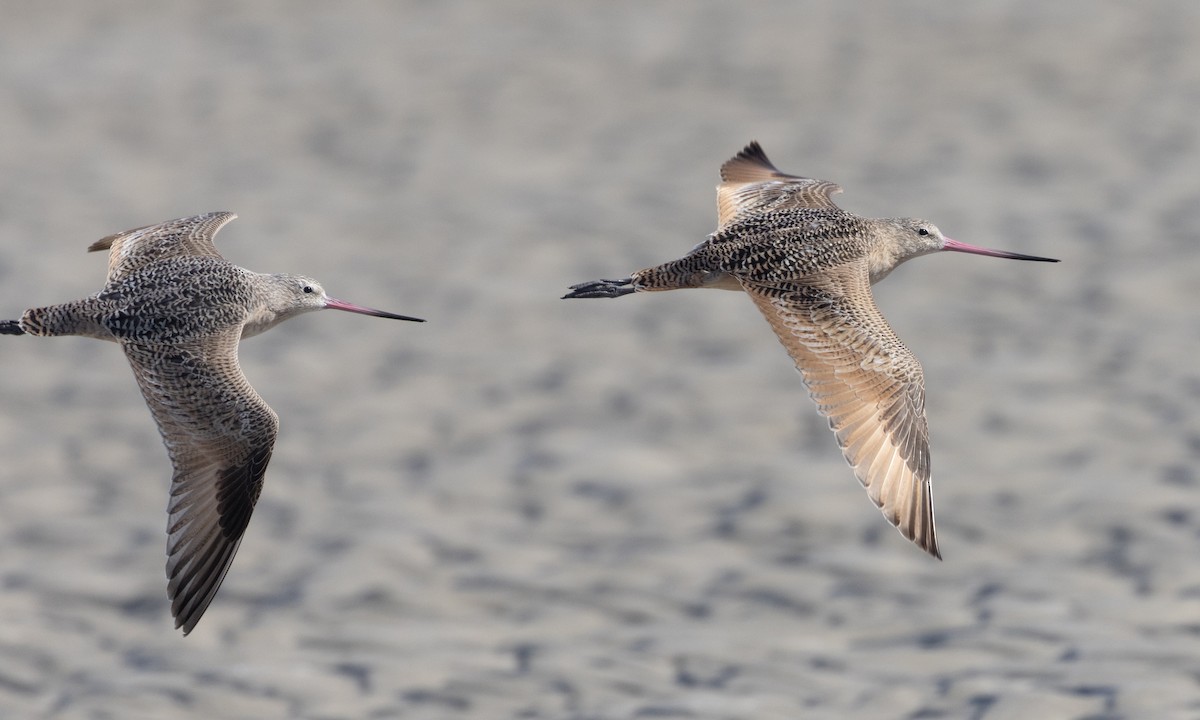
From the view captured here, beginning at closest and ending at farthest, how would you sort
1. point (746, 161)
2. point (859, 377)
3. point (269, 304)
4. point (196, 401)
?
point (196, 401) < point (269, 304) < point (859, 377) < point (746, 161)

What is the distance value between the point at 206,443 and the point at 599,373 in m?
18.7

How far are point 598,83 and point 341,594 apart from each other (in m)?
13.2

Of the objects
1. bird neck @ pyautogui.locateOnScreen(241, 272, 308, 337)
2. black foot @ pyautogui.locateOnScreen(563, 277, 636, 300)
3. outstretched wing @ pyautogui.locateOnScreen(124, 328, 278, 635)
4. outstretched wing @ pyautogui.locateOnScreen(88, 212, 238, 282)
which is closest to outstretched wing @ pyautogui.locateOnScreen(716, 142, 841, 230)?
black foot @ pyautogui.locateOnScreen(563, 277, 636, 300)

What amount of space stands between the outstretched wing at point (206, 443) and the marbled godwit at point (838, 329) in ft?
7.27

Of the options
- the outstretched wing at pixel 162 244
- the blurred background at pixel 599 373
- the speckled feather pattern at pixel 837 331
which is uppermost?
the blurred background at pixel 599 373

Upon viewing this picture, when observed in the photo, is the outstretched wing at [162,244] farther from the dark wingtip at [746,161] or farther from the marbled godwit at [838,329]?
the dark wingtip at [746,161]

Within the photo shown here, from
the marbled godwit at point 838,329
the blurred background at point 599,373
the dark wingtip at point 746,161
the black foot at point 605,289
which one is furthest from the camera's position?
the blurred background at point 599,373

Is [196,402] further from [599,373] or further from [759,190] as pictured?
[599,373]

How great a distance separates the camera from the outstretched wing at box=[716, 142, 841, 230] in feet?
44.1

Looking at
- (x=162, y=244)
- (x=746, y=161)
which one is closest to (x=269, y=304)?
(x=162, y=244)

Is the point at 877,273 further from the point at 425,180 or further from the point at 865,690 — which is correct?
the point at 425,180

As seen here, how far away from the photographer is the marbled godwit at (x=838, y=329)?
37.9 feet

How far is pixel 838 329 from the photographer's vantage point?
11.7 m

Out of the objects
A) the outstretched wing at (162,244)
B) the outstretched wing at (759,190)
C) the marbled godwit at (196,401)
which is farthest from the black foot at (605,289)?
the outstretched wing at (162,244)
